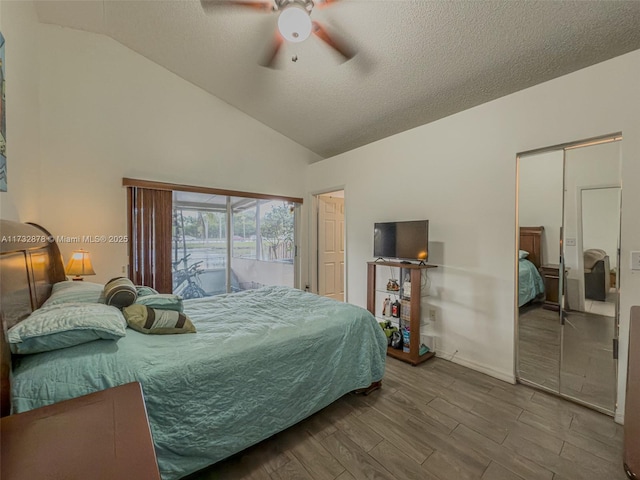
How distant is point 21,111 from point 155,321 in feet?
6.89

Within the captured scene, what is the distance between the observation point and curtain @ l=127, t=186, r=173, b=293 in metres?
3.23

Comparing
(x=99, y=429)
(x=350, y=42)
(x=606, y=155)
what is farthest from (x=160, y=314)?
(x=606, y=155)

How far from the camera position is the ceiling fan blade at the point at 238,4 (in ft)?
6.16

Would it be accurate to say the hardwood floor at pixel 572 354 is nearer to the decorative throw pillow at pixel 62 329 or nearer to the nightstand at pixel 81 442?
the nightstand at pixel 81 442

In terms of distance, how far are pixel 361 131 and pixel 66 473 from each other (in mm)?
4065

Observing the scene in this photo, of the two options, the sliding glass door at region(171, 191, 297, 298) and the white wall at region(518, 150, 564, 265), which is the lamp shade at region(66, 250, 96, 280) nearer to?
the sliding glass door at region(171, 191, 297, 298)

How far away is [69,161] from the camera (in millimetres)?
2891

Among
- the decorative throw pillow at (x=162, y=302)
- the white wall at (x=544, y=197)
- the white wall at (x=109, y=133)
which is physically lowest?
the decorative throw pillow at (x=162, y=302)

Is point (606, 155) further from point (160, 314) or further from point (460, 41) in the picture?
point (160, 314)

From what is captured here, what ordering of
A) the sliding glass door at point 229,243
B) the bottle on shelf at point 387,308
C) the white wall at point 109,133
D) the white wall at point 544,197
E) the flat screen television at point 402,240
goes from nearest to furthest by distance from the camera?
the white wall at point 544,197 → the white wall at point 109,133 → the flat screen television at point 402,240 → the bottle on shelf at point 387,308 → the sliding glass door at point 229,243

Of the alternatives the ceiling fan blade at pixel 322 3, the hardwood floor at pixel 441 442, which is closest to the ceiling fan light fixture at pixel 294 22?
the ceiling fan blade at pixel 322 3

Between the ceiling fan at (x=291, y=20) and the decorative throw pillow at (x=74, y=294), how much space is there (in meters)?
2.07

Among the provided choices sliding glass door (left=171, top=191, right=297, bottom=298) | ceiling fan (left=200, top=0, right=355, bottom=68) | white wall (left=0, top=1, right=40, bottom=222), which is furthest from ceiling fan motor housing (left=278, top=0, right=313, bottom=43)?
sliding glass door (left=171, top=191, right=297, bottom=298)

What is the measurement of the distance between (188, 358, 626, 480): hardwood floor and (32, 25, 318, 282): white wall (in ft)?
9.36
